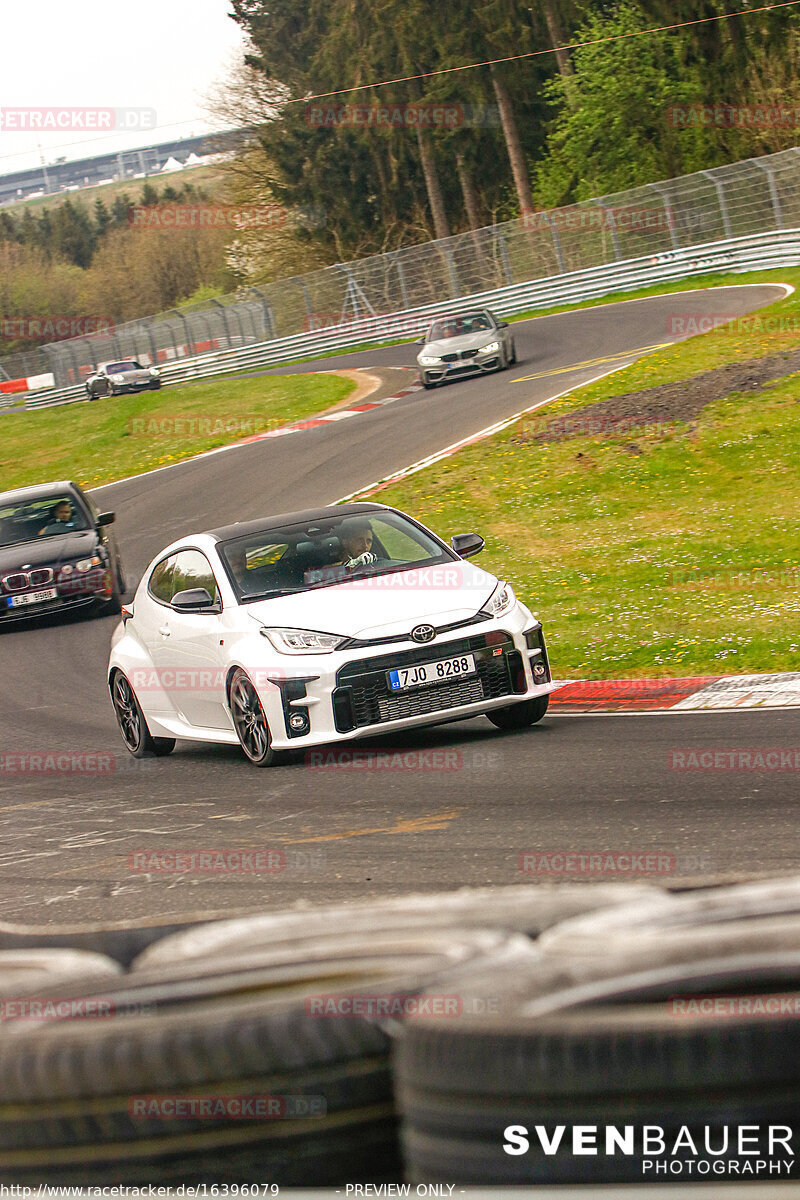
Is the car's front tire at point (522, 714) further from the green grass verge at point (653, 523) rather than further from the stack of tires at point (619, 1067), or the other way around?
the stack of tires at point (619, 1067)

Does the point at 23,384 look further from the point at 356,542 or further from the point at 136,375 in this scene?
the point at 356,542

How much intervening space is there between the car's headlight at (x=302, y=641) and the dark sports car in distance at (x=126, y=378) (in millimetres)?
44693

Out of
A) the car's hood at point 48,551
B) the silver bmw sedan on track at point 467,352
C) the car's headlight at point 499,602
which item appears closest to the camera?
the car's headlight at point 499,602

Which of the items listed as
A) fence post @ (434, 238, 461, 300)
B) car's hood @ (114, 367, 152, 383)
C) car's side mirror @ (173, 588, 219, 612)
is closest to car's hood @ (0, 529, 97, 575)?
car's side mirror @ (173, 588, 219, 612)

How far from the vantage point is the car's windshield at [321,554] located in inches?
365

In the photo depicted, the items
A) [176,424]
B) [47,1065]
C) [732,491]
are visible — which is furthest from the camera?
[176,424]

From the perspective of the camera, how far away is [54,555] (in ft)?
57.1

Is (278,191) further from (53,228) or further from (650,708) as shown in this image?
Answer: (53,228)

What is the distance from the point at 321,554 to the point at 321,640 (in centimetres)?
110

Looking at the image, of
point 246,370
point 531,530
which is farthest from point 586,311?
point 531,530

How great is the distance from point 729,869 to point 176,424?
106 feet

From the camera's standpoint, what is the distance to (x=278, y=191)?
2441 inches

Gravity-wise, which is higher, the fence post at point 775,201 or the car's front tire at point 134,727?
the fence post at point 775,201

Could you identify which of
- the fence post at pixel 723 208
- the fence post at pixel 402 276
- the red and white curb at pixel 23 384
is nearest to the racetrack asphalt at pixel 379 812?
the fence post at pixel 723 208
